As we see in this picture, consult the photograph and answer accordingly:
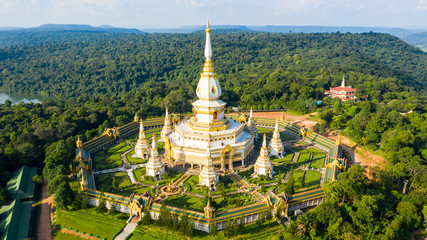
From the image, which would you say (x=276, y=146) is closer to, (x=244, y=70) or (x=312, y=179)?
(x=312, y=179)

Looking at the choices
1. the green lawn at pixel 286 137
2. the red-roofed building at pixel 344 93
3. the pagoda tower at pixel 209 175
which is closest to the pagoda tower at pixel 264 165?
the pagoda tower at pixel 209 175

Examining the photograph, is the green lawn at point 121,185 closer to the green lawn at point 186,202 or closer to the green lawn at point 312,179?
the green lawn at point 186,202

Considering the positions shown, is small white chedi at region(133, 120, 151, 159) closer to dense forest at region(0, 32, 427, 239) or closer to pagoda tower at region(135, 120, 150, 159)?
pagoda tower at region(135, 120, 150, 159)

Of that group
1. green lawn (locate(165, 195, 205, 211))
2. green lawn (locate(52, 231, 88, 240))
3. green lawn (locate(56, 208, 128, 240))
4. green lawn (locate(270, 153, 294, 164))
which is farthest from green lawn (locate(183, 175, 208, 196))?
green lawn (locate(52, 231, 88, 240))

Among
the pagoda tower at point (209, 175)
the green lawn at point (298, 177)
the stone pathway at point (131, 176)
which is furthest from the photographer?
the stone pathway at point (131, 176)

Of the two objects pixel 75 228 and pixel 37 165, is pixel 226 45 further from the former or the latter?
pixel 75 228

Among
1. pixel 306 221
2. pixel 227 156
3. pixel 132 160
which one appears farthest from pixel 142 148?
pixel 306 221

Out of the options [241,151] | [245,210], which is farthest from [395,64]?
[245,210]
